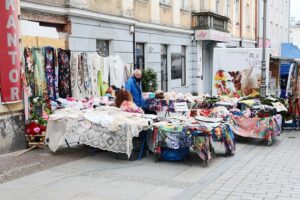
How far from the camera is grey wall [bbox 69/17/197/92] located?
13898 millimetres

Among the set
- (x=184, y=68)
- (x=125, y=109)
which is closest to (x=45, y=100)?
(x=125, y=109)

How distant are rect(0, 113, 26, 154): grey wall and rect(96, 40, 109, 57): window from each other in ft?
21.3

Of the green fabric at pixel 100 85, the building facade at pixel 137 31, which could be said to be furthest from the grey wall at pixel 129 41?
the green fabric at pixel 100 85

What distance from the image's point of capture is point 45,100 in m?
9.90

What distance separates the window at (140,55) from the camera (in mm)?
18087

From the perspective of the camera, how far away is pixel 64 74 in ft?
36.6

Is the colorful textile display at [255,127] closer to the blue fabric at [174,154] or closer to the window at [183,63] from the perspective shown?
the blue fabric at [174,154]

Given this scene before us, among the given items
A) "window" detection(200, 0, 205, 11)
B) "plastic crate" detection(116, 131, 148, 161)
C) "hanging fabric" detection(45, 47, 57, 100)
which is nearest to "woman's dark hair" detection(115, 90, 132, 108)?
"plastic crate" detection(116, 131, 148, 161)

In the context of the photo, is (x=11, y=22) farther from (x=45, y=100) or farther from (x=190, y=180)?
(x=190, y=180)

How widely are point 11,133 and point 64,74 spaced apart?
2.76 metres

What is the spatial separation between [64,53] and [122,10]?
5.68 meters

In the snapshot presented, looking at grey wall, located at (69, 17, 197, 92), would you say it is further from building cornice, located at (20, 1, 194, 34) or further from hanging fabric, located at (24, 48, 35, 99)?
hanging fabric, located at (24, 48, 35, 99)

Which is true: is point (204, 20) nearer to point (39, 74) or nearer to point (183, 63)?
point (183, 63)

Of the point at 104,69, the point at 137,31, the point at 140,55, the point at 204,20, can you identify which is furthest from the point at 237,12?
the point at 104,69
